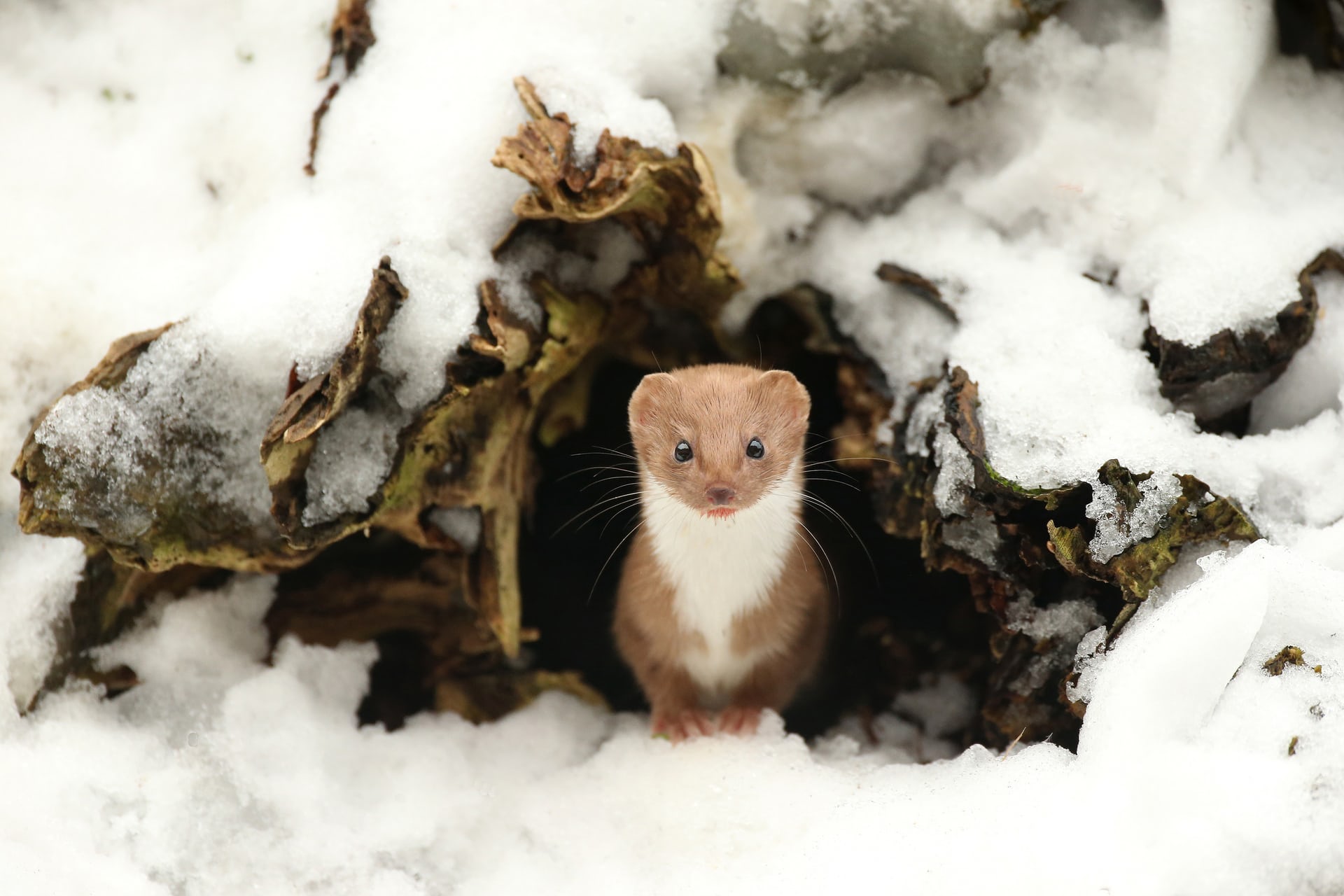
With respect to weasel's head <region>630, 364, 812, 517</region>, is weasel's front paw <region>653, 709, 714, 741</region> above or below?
below

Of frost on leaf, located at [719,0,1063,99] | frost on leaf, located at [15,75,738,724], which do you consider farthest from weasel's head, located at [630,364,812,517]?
frost on leaf, located at [719,0,1063,99]

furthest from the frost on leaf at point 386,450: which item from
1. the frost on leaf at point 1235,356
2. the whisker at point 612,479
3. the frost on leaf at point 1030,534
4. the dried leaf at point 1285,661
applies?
the dried leaf at point 1285,661

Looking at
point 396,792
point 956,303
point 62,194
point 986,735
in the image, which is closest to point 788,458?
point 956,303

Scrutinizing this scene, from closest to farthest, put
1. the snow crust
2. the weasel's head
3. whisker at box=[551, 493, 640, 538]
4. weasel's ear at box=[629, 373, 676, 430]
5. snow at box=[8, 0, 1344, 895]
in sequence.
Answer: the snow crust
snow at box=[8, 0, 1344, 895]
the weasel's head
weasel's ear at box=[629, 373, 676, 430]
whisker at box=[551, 493, 640, 538]

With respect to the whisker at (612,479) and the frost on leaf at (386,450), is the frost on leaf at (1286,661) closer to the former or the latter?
the frost on leaf at (386,450)

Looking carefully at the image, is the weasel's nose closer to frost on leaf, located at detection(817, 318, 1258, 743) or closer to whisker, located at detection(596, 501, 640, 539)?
frost on leaf, located at detection(817, 318, 1258, 743)

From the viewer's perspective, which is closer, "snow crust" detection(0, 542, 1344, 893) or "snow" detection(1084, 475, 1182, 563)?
"snow crust" detection(0, 542, 1344, 893)

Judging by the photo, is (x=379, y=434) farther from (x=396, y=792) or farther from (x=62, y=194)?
(x=62, y=194)

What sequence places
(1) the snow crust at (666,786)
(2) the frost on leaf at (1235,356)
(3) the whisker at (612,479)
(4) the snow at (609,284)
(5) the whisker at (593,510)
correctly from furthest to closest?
(5) the whisker at (593,510) → (3) the whisker at (612,479) → (2) the frost on leaf at (1235,356) → (4) the snow at (609,284) → (1) the snow crust at (666,786)
